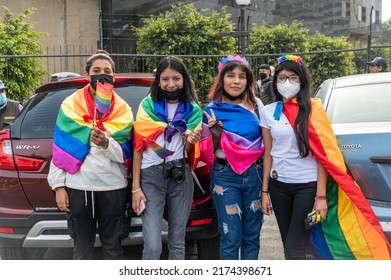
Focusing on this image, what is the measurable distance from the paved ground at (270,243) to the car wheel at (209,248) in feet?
2.30

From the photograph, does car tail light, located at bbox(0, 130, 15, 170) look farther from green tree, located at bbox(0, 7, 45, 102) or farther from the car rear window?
green tree, located at bbox(0, 7, 45, 102)

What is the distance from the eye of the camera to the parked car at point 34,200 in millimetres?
3271

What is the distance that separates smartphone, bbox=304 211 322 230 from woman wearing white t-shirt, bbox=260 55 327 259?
0.09 ft

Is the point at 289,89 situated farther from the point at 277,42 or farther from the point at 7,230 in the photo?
the point at 277,42

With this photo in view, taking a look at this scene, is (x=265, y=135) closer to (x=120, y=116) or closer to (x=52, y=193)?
(x=120, y=116)

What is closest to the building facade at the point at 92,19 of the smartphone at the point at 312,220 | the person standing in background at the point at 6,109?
the person standing in background at the point at 6,109

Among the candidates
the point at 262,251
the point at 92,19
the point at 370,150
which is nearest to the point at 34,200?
the point at 262,251

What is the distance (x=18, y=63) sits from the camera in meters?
10.7

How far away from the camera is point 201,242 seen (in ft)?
12.2

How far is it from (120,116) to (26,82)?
8.96 m

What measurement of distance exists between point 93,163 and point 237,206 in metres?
1.03

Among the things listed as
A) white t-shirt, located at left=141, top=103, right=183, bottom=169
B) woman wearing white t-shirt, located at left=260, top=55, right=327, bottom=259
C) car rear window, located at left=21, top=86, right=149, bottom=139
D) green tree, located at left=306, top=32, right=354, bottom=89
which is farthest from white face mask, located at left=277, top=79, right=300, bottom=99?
green tree, located at left=306, top=32, right=354, bottom=89

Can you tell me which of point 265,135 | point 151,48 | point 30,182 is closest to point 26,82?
point 151,48

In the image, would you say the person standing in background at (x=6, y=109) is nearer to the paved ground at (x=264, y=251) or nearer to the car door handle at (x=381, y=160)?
the paved ground at (x=264, y=251)
